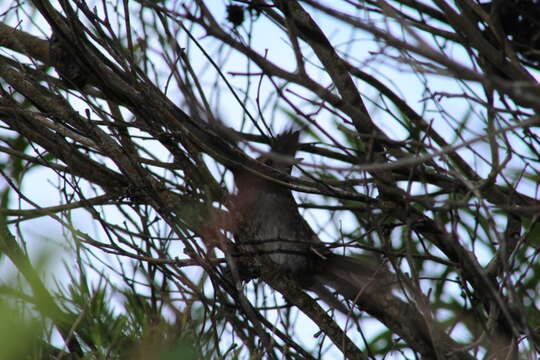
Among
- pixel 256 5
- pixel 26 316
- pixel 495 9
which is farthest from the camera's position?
pixel 256 5

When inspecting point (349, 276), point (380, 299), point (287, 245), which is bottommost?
point (380, 299)

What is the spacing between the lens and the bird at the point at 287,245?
254 cm

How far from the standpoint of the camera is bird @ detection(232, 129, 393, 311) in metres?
2.54

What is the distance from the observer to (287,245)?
304 cm

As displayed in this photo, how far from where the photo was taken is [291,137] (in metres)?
2.93

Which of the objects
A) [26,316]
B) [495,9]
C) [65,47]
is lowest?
[26,316]

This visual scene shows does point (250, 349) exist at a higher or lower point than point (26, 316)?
higher

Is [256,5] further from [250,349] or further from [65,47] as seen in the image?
[250,349]

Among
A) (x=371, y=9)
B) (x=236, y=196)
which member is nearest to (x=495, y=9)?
(x=371, y=9)

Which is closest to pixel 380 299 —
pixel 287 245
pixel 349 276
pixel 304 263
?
pixel 349 276

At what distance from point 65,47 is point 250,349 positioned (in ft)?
4.27

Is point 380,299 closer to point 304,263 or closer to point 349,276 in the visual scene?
point 349,276

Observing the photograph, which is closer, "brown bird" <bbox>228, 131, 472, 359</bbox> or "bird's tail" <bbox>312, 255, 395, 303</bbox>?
"brown bird" <bbox>228, 131, 472, 359</bbox>

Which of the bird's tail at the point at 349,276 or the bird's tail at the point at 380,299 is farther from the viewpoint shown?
the bird's tail at the point at 349,276
